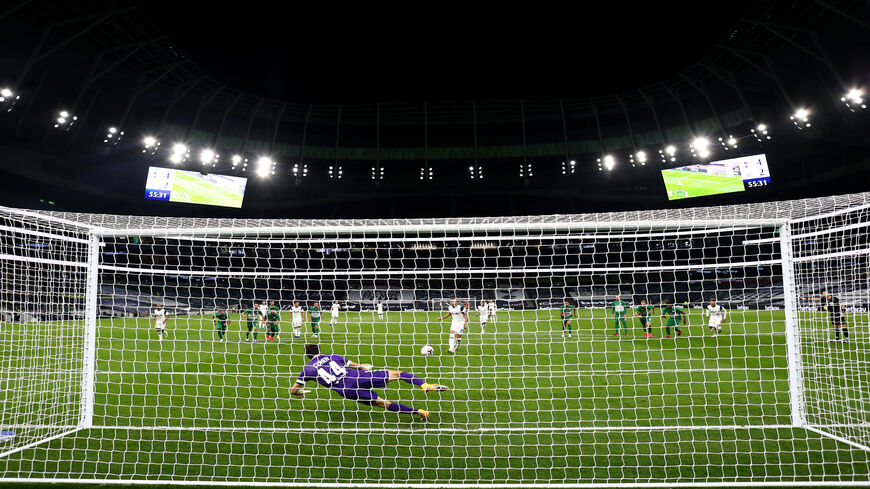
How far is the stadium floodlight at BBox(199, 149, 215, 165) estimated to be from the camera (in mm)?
25688

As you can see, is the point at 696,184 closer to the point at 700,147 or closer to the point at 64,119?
the point at 700,147

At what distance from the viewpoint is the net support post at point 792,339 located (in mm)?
4887

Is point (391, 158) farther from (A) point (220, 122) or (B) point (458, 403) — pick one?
(B) point (458, 403)

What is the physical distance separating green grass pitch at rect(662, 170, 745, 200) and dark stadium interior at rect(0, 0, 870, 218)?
87 cm

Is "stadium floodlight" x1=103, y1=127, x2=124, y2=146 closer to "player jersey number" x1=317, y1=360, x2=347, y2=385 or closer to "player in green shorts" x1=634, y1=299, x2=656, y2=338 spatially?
"player jersey number" x1=317, y1=360, x2=347, y2=385

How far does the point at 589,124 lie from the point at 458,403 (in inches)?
976

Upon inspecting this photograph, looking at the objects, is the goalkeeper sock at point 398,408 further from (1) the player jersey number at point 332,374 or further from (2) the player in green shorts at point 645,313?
(2) the player in green shorts at point 645,313

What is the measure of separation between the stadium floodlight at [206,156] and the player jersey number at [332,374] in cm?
2371

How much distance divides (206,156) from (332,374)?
78.7 ft

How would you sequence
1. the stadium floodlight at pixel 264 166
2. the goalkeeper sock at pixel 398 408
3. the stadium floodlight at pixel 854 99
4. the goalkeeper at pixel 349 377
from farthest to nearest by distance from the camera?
the stadium floodlight at pixel 264 166 < the stadium floodlight at pixel 854 99 < the goalkeeper sock at pixel 398 408 < the goalkeeper at pixel 349 377

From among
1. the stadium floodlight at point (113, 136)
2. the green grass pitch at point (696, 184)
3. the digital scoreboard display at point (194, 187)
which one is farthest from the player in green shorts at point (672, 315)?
the stadium floodlight at point (113, 136)

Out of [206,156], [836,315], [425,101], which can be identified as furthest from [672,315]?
[206,156]

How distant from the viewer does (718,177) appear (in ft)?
78.6

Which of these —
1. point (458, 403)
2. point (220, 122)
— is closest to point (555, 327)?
point (458, 403)
